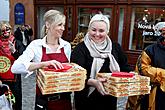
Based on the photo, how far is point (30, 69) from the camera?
7.08ft

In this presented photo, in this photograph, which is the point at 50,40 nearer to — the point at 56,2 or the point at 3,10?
the point at 56,2

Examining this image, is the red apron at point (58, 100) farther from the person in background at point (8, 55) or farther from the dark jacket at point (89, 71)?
the person in background at point (8, 55)

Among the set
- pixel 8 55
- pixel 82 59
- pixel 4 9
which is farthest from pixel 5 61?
pixel 4 9

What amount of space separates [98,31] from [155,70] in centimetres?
80

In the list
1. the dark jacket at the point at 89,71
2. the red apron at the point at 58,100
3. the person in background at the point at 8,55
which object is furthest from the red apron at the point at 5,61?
the dark jacket at the point at 89,71

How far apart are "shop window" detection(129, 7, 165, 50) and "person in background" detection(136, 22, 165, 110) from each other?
15.6 feet

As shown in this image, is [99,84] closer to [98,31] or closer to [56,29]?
[98,31]

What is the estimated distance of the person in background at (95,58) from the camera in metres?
2.25

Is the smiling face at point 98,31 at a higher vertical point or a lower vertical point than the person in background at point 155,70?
higher

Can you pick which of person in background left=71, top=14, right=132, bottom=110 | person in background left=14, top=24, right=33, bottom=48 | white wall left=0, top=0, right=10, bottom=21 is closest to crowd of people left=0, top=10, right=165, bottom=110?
person in background left=71, top=14, right=132, bottom=110

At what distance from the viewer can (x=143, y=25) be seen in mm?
7715

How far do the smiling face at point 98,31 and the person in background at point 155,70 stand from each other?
688mm

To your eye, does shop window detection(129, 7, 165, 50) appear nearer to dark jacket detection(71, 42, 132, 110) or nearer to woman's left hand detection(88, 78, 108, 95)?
dark jacket detection(71, 42, 132, 110)

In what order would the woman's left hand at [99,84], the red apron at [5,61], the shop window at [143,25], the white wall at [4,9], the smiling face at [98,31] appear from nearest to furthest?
1. the woman's left hand at [99,84]
2. the smiling face at [98,31]
3. the red apron at [5,61]
4. the shop window at [143,25]
5. the white wall at [4,9]
